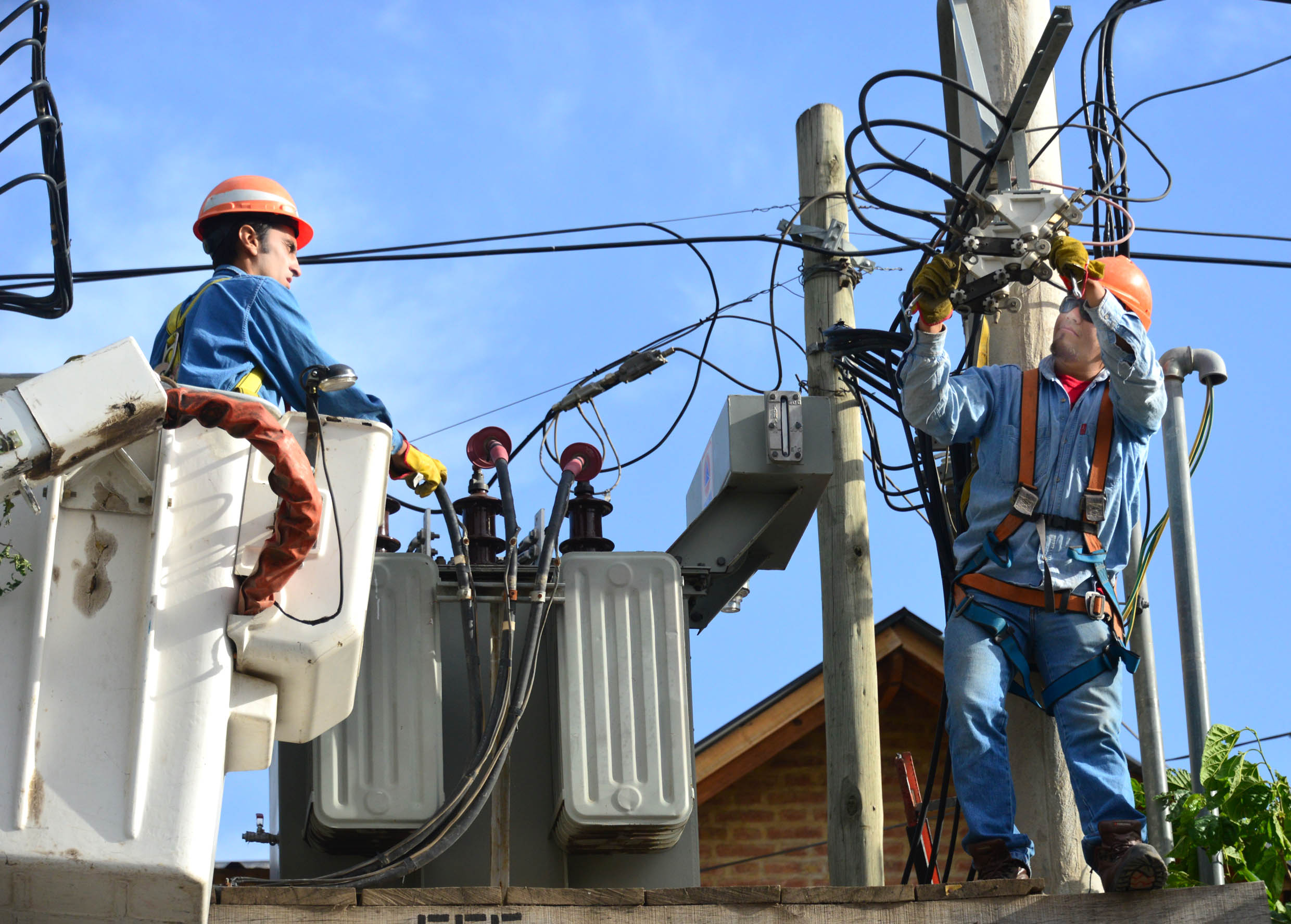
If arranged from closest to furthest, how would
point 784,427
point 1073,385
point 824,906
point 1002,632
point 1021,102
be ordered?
point 824,906 → point 1002,632 → point 1073,385 → point 1021,102 → point 784,427

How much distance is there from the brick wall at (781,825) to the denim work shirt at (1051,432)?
21.4ft

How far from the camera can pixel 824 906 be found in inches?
185

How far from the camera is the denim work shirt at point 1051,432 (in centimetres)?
534

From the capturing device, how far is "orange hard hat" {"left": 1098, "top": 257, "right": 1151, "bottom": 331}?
18.8 feet

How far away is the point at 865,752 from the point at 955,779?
1.76 metres

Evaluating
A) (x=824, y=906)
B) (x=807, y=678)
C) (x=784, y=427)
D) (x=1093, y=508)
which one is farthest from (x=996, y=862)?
(x=807, y=678)

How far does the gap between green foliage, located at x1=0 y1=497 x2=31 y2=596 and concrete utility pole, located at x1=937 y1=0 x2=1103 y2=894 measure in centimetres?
330

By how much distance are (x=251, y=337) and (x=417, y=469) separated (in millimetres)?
661

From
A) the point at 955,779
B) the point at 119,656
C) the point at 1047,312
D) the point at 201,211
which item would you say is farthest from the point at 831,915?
the point at 201,211

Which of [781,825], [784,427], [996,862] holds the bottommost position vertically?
[996,862]

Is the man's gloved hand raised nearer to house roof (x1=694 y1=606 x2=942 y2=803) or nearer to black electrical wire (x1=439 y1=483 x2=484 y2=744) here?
black electrical wire (x1=439 y1=483 x2=484 y2=744)

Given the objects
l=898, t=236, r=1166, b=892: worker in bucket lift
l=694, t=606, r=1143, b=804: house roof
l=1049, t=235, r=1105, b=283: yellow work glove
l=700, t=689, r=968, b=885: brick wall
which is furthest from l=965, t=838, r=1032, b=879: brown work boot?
l=700, t=689, r=968, b=885: brick wall

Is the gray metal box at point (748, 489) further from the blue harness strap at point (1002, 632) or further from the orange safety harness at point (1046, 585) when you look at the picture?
the blue harness strap at point (1002, 632)

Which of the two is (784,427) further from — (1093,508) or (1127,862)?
(1127,862)
